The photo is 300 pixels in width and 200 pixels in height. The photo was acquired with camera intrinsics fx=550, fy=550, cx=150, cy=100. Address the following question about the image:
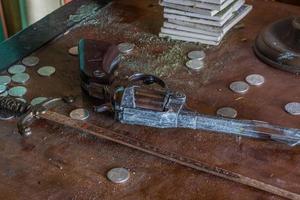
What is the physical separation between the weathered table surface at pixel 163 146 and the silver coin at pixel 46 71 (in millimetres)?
10

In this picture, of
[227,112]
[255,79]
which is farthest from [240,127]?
[255,79]

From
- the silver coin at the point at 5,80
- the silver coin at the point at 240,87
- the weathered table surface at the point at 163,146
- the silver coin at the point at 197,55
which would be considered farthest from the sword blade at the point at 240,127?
the silver coin at the point at 5,80

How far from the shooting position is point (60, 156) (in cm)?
80

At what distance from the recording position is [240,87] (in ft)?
3.08

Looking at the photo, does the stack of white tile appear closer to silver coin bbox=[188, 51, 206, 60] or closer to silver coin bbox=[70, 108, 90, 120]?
silver coin bbox=[188, 51, 206, 60]

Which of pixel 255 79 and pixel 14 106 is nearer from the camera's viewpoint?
pixel 14 106

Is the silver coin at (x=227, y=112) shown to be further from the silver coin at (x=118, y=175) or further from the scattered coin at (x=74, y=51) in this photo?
the scattered coin at (x=74, y=51)

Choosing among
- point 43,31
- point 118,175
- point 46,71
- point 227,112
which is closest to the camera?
point 118,175

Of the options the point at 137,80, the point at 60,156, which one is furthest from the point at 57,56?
the point at 60,156

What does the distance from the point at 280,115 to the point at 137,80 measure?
9.7 inches

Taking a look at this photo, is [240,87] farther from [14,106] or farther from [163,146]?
[14,106]

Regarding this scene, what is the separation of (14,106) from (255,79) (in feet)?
1.35

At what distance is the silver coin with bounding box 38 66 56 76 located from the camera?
981 millimetres

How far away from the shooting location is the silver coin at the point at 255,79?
95 centimetres
